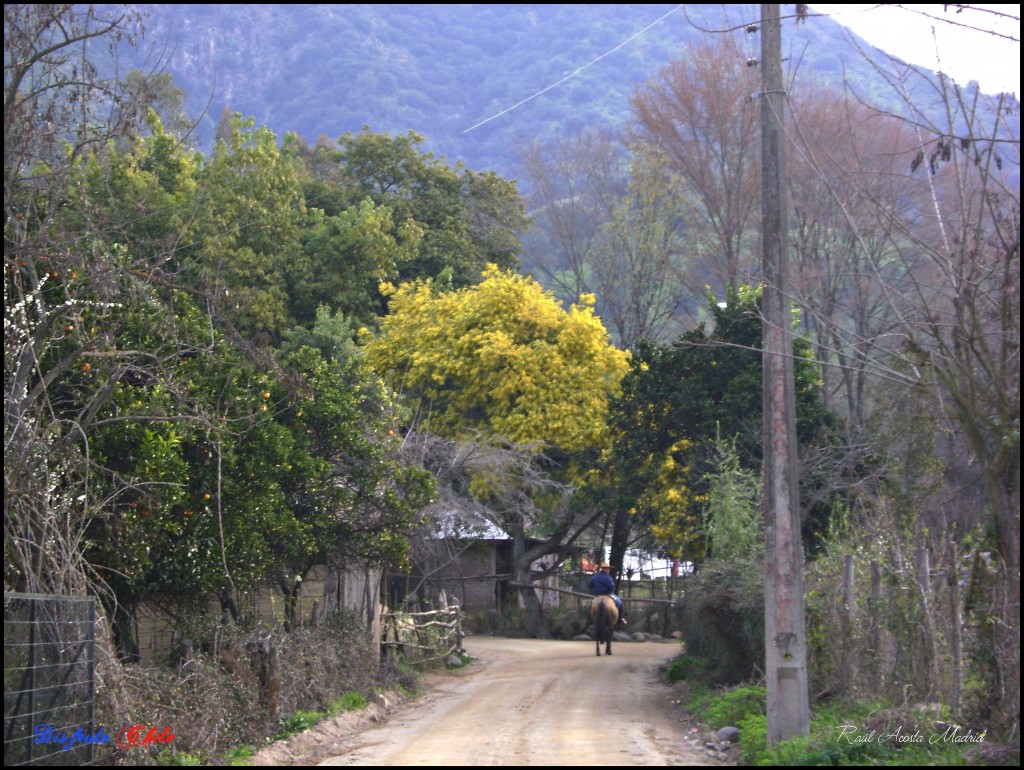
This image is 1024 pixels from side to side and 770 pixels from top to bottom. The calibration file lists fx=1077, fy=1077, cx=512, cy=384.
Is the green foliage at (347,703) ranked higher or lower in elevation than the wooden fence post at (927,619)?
lower

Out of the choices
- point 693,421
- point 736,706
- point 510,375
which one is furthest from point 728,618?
point 510,375

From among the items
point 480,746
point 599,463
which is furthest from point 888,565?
point 599,463

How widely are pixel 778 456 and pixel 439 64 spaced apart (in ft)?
333

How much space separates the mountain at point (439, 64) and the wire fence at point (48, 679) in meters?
60.0

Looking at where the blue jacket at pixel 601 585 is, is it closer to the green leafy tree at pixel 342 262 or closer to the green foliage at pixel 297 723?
the green leafy tree at pixel 342 262

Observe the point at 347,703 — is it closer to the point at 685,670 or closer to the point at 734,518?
the point at 685,670

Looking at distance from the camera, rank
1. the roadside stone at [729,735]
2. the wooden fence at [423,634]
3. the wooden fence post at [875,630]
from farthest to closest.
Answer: the wooden fence at [423,634]
the roadside stone at [729,735]
the wooden fence post at [875,630]

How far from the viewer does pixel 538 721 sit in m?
14.2

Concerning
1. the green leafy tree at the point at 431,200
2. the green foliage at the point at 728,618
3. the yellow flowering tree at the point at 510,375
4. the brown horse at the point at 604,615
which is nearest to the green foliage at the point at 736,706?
the green foliage at the point at 728,618

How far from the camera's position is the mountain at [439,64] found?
7931 centimetres

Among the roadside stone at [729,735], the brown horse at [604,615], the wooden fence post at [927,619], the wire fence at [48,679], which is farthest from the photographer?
the brown horse at [604,615]

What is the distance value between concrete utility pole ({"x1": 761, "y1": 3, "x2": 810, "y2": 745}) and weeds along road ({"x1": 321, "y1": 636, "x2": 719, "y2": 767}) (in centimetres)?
117

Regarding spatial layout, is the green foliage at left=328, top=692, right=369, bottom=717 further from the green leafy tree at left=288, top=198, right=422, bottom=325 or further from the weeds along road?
the green leafy tree at left=288, top=198, right=422, bottom=325

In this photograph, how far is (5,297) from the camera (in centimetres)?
1059
